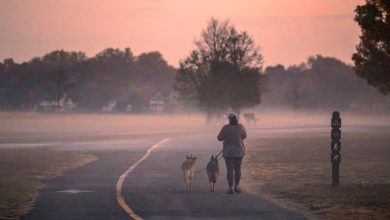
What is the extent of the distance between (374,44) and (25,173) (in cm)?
2950

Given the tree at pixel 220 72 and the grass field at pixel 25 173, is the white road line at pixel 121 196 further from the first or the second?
the tree at pixel 220 72

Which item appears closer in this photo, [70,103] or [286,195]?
[286,195]

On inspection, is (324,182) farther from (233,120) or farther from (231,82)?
(231,82)

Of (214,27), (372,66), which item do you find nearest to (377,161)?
(372,66)

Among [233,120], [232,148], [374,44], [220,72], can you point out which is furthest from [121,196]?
[220,72]

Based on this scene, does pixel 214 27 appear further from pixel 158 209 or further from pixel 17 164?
pixel 158 209

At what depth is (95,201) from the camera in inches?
620

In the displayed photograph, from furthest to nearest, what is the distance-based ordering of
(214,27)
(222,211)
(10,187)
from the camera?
(214,27)
(10,187)
(222,211)

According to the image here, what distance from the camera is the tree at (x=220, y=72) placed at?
88188 millimetres

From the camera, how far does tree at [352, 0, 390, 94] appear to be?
45.2 meters

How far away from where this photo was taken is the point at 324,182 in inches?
797

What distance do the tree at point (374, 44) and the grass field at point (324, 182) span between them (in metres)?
11.9

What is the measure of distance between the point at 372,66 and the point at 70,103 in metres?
160

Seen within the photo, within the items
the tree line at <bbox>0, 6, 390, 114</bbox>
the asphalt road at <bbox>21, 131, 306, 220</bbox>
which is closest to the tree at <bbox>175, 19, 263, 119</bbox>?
the tree line at <bbox>0, 6, 390, 114</bbox>
